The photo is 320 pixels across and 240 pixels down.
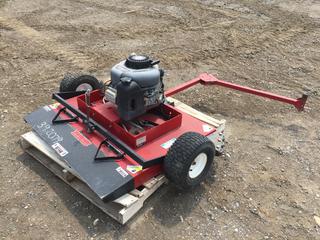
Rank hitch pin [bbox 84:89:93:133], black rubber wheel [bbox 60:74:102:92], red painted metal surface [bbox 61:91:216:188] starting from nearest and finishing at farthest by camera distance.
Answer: red painted metal surface [bbox 61:91:216:188] < hitch pin [bbox 84:89:93:133] < black rubber wheel [bbox 60:74:102:92]

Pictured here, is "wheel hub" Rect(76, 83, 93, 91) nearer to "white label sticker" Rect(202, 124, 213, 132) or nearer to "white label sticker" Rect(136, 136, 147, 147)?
"white label sticker" Rect(136, 136, 147, 147)

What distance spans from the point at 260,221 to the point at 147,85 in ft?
6.17

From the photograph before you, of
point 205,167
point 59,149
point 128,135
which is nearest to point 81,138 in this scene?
point 59,149

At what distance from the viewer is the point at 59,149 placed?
4223 millimetres

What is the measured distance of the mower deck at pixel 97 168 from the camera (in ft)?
12.4

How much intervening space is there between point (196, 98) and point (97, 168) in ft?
8.98

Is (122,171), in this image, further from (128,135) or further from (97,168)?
(128,135)

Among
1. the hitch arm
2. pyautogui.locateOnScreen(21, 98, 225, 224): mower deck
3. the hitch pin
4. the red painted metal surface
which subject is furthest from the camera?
the hitch arm

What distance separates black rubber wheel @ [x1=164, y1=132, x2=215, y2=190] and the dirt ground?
35 cm

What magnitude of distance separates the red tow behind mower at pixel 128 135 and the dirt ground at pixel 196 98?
429 millimetres

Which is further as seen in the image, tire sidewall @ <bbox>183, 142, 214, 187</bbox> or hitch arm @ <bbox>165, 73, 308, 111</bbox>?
hitch arm @ <bbox>165, 73, 308, 111</bbox>

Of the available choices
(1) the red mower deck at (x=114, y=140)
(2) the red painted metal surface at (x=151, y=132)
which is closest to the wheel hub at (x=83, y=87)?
(1) the red mower deck at (x=114, y=140)

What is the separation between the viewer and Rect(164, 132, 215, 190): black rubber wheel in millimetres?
3867

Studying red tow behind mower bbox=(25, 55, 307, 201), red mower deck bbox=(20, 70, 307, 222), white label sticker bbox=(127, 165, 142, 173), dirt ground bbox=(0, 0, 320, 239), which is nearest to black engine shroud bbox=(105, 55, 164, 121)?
red tow behind mower bbox=(25, 55, 307, 201)
